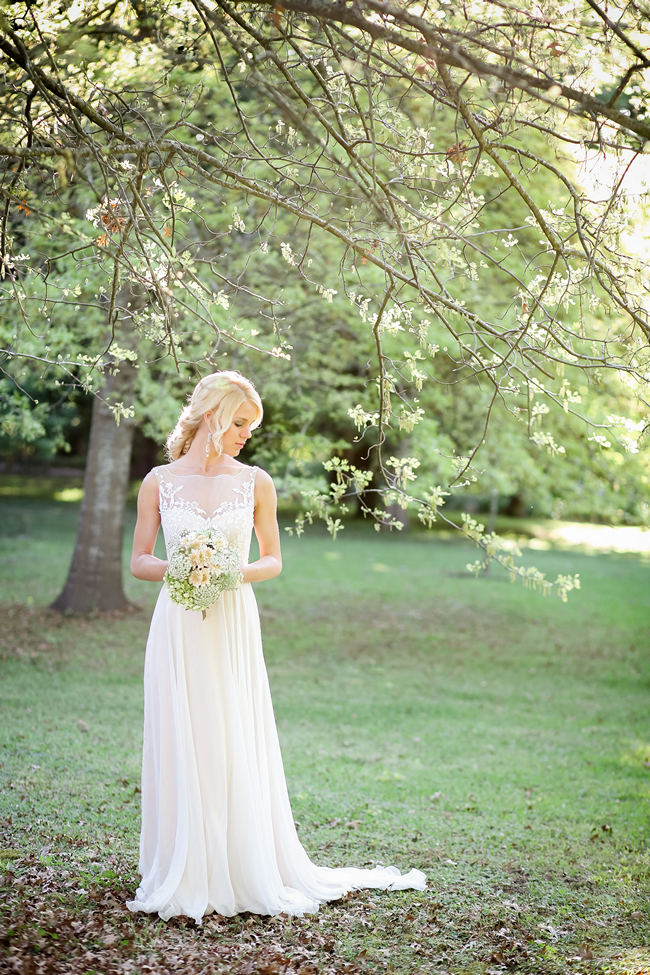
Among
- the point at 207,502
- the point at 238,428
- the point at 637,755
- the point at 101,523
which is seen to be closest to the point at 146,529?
the point at 207,502

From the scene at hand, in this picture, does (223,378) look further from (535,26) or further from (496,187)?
(496,187)

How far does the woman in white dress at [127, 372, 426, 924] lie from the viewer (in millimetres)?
4379

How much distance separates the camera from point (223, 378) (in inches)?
178

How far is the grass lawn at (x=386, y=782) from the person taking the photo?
168 inches

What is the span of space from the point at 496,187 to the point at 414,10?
6691mm

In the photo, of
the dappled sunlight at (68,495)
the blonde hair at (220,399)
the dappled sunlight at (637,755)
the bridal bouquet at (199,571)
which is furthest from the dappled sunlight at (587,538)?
the bridal bouquet at (199,571)

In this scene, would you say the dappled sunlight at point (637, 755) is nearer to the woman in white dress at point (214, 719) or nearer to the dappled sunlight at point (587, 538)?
the woman in white dress at point (214, 719)

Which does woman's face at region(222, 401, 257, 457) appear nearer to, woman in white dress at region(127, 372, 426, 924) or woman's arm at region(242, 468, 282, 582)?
woman in white dress at region(127, 372, 426, 924)

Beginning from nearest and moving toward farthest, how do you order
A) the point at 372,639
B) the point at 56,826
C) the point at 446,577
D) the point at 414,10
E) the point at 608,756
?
1. the point at 414,10
2. the point at 56,826
3. the point at 608,756
4. the point at 372,639
5. the point at 446,577

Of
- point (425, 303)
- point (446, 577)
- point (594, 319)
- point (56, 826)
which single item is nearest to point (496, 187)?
point (594, 319)

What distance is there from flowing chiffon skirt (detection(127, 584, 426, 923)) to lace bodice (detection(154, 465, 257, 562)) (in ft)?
1.06

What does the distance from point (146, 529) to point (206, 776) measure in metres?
1.19

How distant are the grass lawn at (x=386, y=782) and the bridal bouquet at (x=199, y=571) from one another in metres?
1.45

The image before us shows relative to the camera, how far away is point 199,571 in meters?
4.16
